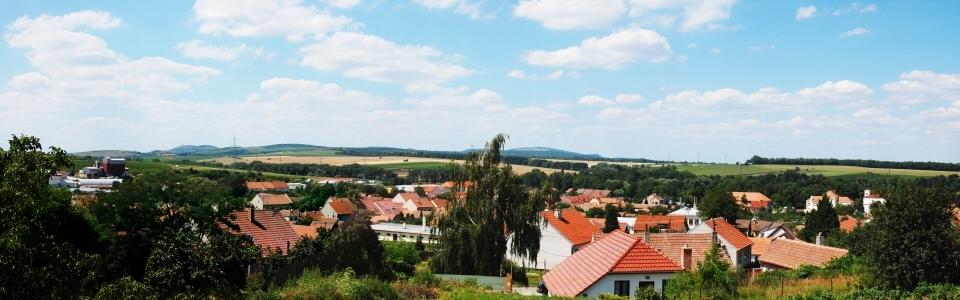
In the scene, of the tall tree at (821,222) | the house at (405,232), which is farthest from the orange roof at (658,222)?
the house at (405,232)

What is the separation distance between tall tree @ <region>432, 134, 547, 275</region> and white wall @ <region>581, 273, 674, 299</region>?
9.31 metres

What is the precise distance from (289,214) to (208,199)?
196 feet

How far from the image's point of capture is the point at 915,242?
24438 millimetres

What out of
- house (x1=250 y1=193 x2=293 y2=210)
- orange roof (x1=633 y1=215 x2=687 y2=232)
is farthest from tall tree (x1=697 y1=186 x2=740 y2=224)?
house (x1=250 y1=193 x2=293 y2=210)

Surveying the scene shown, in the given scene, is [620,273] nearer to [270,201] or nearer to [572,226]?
[572,226]

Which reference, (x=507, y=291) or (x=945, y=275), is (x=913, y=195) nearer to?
(x=945, y=275)

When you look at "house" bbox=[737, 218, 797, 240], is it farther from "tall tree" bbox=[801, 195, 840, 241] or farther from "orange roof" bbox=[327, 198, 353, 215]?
"orange roof" bbox=[327, 198, 353, 215]

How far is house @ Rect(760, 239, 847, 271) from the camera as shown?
119ft

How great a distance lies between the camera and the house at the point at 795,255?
3634cm

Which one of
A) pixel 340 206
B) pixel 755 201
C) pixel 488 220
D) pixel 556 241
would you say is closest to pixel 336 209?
pixel 340 206

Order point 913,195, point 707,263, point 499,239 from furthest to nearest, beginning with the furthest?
point 499,239 → point 913,195 → point 707,263

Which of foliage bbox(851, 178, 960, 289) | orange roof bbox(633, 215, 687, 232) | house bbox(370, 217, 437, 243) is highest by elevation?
foliage bbox(851, 178, 960, 289)

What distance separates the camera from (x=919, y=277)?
80.2ft

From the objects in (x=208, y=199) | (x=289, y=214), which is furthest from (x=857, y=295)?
(x=289, y=214)
